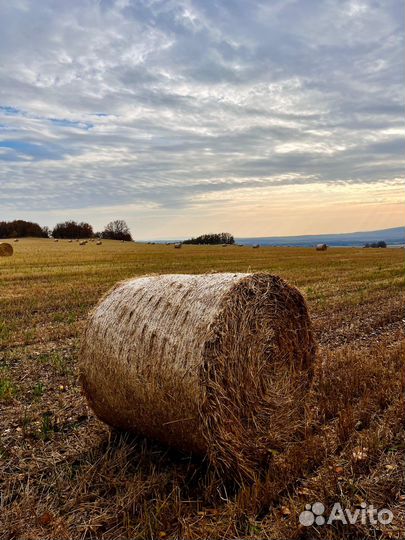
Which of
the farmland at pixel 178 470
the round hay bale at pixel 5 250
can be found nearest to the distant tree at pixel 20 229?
the round hay bale at pixel 5 250

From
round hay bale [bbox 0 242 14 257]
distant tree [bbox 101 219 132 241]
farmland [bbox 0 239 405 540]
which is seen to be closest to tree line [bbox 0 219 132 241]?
distant tree [bbox 101 219 132 241]

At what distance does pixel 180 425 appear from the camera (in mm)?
4703

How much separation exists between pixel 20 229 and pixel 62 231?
26.8 ft

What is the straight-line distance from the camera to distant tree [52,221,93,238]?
95.0 meters

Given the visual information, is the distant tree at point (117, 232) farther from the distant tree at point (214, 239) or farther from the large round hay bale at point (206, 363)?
the large round hay bale at point (206, 363)

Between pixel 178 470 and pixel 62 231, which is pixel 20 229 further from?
pixel 178 470
